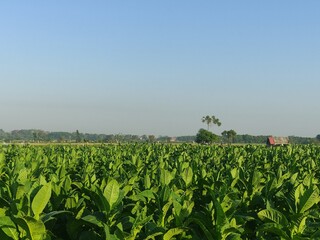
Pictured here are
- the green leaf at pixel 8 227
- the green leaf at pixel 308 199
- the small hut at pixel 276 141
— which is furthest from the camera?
the small hut at pixel 276 141

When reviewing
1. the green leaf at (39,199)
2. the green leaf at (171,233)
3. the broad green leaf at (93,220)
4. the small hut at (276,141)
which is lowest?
the green leaf at (171,233)

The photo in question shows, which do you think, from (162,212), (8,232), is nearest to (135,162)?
(162,212)

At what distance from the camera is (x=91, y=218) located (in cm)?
342

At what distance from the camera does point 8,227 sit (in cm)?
298

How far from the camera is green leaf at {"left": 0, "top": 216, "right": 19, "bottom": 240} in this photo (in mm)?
2955

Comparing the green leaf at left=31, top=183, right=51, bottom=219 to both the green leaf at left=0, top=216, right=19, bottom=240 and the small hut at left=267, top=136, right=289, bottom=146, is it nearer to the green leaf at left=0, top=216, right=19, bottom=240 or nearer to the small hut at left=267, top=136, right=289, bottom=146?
the green leaf at left=0, top=216, right=19, bottom=240

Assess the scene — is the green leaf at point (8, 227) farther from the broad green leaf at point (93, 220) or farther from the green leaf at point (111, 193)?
the green leaf at point (111, 193)

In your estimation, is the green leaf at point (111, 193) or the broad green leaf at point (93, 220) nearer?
the broad green leaf at point (93, 220)

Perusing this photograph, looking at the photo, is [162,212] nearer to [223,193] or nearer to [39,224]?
[223,193]

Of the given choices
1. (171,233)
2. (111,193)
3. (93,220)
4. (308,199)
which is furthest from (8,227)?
(308,199)

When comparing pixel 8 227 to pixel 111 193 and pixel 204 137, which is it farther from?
pixel 204 137

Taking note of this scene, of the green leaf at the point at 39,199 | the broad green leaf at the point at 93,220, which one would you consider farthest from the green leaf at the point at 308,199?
the green leaf at the point at 39,199

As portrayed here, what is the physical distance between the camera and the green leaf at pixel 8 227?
2.96 meters

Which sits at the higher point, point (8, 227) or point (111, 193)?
point (111, 193)
